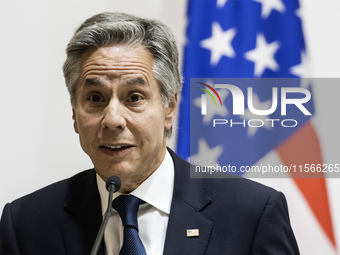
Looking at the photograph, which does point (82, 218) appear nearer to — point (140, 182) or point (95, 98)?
point (140, 182)

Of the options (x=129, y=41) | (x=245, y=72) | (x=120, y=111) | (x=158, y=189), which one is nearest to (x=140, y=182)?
(x=158, y=189)

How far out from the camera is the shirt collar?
2010mm

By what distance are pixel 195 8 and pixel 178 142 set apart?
24.6 inches

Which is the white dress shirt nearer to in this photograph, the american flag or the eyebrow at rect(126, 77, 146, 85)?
the eyebrow at rect(126, 77, 146, 85)

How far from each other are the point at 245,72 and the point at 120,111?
0.85m

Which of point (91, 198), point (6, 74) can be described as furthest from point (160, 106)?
point (6, 74)

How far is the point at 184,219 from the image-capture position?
1.96 m

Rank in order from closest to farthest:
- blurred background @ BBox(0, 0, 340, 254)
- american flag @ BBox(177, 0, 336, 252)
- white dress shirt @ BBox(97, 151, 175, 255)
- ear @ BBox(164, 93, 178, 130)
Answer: white dress shirt @ BBox(97, 151, 175, 255)
ear @ BBox(164, 93, 178, 130)
american flag @ BBox(177, 0, 336, 252)
blurred background @ BBox(0, 0, 340, 254)

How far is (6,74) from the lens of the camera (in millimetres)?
2650

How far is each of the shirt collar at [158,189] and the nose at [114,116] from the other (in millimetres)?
271

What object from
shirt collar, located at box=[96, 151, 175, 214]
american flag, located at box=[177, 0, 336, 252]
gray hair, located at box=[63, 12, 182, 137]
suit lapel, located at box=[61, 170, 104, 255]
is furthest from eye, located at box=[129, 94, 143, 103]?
american flag, located at box=[177, 0, 336, 252]

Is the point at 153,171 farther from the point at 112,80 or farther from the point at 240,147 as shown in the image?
the point at 240,147

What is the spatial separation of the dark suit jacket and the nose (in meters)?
0.35

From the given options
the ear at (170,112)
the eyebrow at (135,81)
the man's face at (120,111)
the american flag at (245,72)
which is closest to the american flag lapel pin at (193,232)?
the man's face at (120,111)
